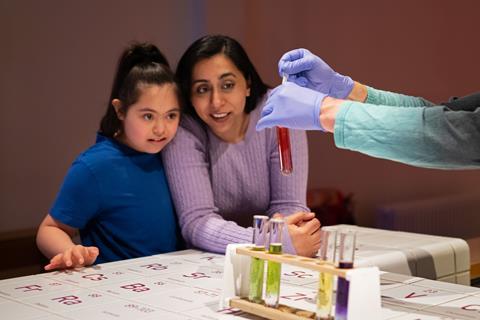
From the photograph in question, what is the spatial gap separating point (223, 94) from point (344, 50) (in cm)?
216

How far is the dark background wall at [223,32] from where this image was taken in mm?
3041

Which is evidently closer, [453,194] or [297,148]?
[297,148]

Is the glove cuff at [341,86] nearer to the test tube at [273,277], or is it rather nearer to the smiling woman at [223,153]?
the smiling woman at [223,153]

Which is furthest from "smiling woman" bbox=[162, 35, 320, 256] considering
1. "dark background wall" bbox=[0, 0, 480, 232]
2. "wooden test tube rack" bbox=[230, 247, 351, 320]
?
"dark background wall" bbox=[0, 0, 480, 232]

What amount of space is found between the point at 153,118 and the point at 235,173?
0.27 metres

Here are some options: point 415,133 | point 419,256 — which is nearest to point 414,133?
point 415,133

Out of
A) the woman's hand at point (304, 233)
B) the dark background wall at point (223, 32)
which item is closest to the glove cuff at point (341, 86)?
the woman's hand at point (304, 233)

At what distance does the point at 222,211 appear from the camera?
2105 mm

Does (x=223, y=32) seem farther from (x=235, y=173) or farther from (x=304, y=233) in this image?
(x=304, y=233)

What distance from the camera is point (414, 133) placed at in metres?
1.29

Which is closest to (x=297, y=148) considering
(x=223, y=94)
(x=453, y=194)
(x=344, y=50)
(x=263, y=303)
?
(x=223, y=94)

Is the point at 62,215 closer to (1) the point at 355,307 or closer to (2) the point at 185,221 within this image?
(2) the point at 185,221

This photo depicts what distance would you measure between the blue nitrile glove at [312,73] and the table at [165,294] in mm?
449

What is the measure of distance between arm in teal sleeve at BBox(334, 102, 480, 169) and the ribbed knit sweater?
27.8 inches
